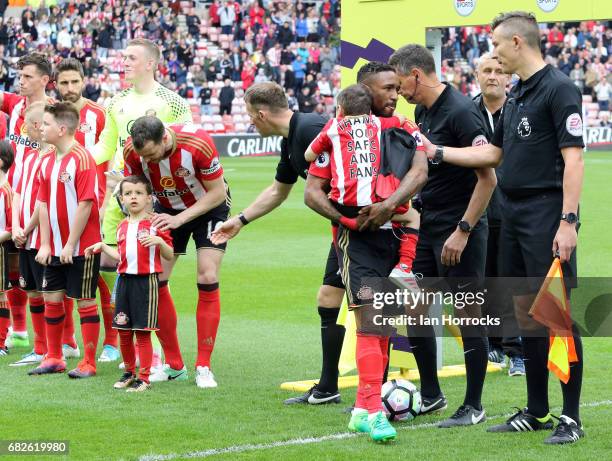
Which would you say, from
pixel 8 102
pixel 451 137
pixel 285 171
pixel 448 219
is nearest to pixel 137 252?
pixel 285 171

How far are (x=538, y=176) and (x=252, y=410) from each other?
7.26ft

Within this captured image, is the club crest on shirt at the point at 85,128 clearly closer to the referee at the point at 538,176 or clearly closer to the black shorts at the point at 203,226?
the black shorts at the point at 203,226

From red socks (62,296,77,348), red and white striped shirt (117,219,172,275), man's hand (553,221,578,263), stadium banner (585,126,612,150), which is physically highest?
man's hand (553,221,578,263)

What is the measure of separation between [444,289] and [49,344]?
2.97m

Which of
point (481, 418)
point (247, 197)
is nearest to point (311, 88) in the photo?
point (247, 197)

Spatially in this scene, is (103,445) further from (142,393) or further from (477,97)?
(477,97)

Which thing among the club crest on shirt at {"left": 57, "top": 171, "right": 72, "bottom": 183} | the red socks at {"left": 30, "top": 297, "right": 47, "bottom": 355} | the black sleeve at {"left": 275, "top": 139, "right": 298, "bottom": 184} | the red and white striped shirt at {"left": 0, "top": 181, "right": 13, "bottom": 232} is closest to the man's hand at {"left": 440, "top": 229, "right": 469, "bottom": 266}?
the black sleeve at {"left": 275, "top": 139, "right": 298, "bottom": 184}

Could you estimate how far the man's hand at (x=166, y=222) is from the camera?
7234mm

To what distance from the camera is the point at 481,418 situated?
6145 mm

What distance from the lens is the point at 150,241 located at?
23.4 ft

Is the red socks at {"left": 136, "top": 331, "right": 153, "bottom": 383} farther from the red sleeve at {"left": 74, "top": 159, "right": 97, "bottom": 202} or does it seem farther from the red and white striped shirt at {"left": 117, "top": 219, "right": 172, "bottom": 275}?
the red sleeve at {"left": 74, "top": 159, "right": 97, "bottom": 202}

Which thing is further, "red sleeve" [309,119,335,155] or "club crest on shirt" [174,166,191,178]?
"club crest on shirt" [174,166,191,178]

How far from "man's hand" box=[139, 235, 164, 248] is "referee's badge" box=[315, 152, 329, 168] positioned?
1.62 m

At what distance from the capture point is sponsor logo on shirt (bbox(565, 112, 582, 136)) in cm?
546
